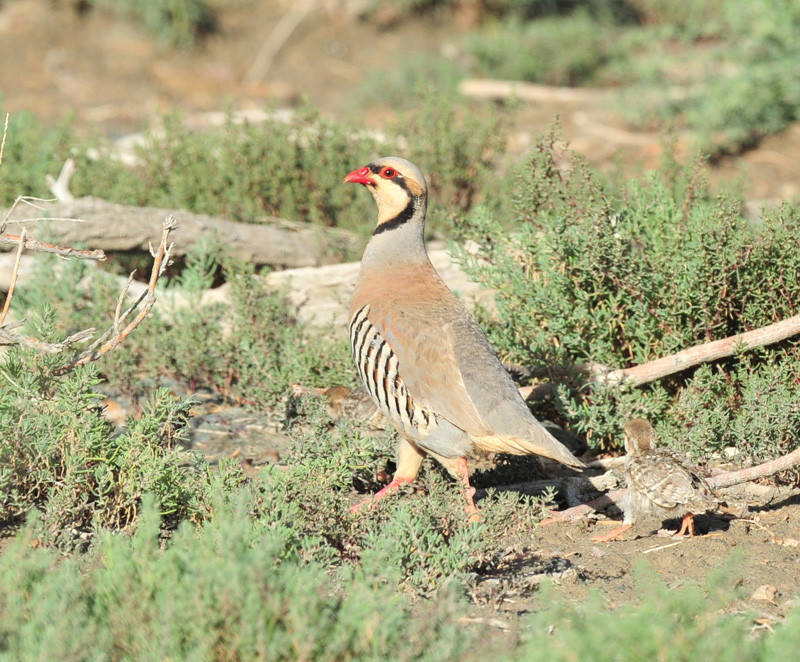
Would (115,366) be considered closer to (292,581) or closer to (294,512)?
(294,512)

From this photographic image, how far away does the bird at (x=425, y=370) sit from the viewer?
5.12 meters

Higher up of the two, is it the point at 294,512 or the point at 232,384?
the point at 294,512

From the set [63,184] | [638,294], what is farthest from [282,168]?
[638,294]

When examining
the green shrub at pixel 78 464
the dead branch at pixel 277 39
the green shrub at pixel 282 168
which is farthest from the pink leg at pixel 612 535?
the dead branch at pixel 277 39

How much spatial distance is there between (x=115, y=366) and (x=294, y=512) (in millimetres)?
3180

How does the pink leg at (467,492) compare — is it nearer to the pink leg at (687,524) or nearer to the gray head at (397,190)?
the pink leg at (687,524)

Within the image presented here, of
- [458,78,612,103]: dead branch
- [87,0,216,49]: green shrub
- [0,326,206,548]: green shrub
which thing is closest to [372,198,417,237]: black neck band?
[0,326,206,548]: green shrub

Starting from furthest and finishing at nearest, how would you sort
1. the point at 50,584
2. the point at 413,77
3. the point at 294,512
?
the point at 413,77 → the point at 294,512 → the point at 50,584

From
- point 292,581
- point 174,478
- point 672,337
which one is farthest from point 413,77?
point 292,581

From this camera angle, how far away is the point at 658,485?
5090 millimetres

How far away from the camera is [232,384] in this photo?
288 inches

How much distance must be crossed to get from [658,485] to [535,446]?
676mm

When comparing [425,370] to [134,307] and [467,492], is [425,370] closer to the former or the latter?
[467,492]

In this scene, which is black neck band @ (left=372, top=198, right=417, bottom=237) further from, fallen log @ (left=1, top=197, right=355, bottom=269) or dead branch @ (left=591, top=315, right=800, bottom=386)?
fallen log @ (left=1, top=197, right=355, bottom=269)
